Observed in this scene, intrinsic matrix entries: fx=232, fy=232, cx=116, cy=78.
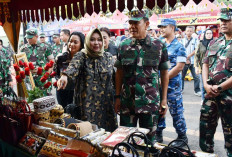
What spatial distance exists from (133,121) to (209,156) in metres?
1.33

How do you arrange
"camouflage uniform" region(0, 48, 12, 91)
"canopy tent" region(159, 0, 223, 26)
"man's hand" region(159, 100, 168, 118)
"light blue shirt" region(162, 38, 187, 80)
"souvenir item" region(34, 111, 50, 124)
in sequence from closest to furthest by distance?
"souvenir item" region(34, 111, 50, 124)
"man's hand" region(159, 100, 168, 118)
"light blue shirt" region(162, 38, 187, 80)
"camouflage uniform" region(0, 48, 12, 91)
"canopy tent" region(159, 0, 223, 26)

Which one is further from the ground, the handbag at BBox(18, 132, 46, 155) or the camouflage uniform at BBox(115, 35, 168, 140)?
the camouflage uniform at BBox(115, 35, 168, 140)

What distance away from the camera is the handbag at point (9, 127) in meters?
2.03

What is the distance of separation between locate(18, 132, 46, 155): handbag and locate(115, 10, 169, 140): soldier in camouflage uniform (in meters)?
1.07

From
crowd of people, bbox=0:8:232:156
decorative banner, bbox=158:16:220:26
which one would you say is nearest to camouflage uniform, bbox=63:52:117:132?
crowd of people, bbox=0:8:232:156

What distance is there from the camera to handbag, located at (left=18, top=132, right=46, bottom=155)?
1807mm

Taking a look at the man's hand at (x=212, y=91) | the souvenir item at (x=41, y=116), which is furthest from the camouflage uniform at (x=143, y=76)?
the souvenir item at (x=41, y=116)

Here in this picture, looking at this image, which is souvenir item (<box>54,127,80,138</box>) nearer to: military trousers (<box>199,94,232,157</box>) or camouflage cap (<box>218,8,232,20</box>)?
military trousers (<box>199,94,232,157</box>)

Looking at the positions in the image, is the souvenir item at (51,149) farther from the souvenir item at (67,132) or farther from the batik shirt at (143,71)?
the batik shirt at (143,71)

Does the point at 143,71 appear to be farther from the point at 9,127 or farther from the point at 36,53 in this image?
the point at 36,53

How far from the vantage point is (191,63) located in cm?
754

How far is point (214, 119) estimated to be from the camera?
272cm

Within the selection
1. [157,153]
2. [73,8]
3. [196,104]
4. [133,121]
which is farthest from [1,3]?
[196,104]

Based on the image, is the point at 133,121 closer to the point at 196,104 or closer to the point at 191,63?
the point at 196,104
